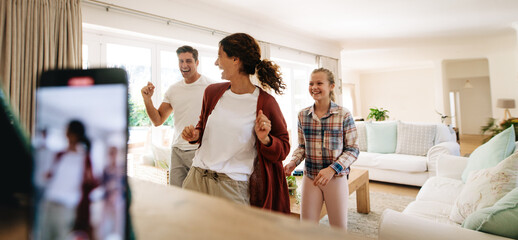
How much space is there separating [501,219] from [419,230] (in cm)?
31

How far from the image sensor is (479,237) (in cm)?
116

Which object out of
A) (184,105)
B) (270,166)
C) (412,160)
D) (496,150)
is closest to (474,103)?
(412,160)

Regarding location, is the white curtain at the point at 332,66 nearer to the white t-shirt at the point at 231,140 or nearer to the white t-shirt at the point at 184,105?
the white t-shirt at the point at 184,105

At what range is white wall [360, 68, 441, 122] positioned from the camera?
1051cm

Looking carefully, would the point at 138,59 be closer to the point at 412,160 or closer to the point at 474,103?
the point at 412,160

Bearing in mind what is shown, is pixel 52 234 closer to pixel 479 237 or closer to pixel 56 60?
pixel 479 237

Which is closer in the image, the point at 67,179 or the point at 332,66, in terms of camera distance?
the point at 67,179

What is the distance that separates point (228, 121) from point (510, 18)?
5.83 meters

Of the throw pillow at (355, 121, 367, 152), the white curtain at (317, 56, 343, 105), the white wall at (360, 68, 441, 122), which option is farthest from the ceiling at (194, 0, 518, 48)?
the white wall at (360, 68, 441, 122)

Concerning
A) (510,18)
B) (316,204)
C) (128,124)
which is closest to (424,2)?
(510,18)

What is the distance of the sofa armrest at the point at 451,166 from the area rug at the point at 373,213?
1.85 ft

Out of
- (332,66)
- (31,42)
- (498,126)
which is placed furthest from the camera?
(332,66)

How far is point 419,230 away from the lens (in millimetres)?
1246

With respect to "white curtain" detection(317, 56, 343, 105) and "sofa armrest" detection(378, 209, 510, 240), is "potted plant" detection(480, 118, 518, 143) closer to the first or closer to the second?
"sofa armrest" detection(378, 209, 510, 240)
